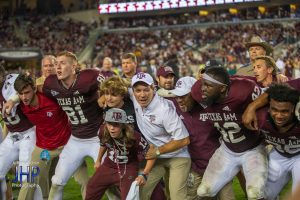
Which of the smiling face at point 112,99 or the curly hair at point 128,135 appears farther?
the smiling face at point 112,99

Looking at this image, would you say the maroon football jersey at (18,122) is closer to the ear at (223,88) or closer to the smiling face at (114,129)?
the smiling face at (114,129)

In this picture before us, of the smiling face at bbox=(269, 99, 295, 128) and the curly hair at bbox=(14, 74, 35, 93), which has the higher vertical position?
the curly hair at bbox=(14, 74, 35, 93)

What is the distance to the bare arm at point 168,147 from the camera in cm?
571

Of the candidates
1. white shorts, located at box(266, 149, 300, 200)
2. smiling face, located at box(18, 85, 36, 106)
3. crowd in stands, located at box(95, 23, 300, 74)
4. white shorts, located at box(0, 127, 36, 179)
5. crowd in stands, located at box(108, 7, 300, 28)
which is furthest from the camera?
crowd in stands, located at box(108, 7, 300, 28)

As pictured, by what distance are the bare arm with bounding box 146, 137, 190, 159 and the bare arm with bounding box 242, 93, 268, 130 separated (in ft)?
2.62

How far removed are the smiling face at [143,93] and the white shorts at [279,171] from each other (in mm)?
1448

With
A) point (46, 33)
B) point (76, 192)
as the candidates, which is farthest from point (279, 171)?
point (46, 33)

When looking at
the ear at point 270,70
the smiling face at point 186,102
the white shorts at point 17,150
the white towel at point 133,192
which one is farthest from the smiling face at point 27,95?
the ear at point 270,70

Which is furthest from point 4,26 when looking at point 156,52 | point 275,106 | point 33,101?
point 275,106

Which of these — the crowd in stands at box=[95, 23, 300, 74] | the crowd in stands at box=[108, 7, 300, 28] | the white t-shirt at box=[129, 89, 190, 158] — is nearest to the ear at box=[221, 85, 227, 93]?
the white t-shirt at box=[129, 89, 190, 158]

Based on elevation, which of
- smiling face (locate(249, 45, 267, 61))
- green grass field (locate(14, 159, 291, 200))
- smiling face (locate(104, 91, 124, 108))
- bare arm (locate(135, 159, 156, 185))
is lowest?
green grass field (locate(14, 159, 291, 200))

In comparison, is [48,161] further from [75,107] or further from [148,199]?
[148,199]

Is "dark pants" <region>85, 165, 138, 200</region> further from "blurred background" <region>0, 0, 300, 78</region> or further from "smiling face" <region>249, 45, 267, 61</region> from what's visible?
"blurred background" <region>0, 0, 300, 78</region>

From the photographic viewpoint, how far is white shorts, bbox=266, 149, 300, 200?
5.55m
